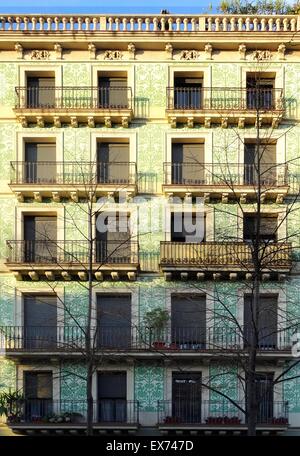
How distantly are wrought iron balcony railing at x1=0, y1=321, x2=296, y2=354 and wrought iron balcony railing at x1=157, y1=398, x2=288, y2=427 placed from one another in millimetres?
1832

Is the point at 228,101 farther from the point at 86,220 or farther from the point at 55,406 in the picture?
the point at 55,406

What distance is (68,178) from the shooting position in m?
28.3

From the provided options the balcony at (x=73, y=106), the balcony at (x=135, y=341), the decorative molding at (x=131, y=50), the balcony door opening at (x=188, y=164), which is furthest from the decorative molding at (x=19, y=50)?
the balcony at (x=135, y=341)

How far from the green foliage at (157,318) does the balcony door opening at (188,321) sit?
0.67 meters

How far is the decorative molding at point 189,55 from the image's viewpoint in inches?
1151

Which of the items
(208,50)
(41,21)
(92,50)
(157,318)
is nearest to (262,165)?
(208,50)

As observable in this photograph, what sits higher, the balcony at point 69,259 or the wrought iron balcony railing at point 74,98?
the wrought iron balcony railing at point 74,98

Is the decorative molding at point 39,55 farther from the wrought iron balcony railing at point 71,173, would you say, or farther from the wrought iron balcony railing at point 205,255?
the wrought iron balcony railing at point 205,255

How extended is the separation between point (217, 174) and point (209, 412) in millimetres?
7972

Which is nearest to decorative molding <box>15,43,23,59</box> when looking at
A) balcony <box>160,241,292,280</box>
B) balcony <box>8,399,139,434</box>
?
balcony <box>160,241,292,280</box>

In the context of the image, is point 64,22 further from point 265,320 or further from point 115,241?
point 265,320

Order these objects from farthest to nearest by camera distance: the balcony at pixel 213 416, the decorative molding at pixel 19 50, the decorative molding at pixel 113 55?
the decorative molding at pixel 113 55
the decorative molding at pixel 19 50
the balcony at pixel 213 416

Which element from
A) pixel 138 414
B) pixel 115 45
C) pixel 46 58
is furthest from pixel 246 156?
pixel 138 414

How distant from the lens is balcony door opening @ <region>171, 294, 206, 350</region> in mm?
27656
